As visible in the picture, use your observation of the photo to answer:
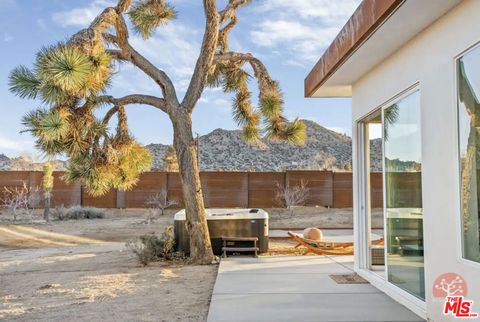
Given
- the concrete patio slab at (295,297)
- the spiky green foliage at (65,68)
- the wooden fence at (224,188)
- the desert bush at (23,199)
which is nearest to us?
Result: the concrete patio slab at (295,297)

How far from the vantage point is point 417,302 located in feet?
16.4

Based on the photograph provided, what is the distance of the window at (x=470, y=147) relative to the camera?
3.86m

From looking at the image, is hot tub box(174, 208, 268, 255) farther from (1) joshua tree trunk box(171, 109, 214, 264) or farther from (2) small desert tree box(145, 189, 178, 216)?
(2) small desert tree box(145, 189, 178, 216)

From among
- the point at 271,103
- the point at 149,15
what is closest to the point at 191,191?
the point at 271,103

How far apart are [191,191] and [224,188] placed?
1358 centimetres

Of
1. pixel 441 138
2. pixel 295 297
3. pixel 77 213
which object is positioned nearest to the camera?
pixel 441 138

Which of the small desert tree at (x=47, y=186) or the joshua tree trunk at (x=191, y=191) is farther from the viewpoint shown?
the small desert tree at (x=47, y=186)

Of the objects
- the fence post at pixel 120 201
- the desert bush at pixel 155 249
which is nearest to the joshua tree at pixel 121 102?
the desert bush at pixel 155 249

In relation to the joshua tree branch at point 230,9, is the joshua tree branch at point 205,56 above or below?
below

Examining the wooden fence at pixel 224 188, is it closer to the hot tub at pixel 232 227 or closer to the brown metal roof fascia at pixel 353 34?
the hot tub at pixel 232 227

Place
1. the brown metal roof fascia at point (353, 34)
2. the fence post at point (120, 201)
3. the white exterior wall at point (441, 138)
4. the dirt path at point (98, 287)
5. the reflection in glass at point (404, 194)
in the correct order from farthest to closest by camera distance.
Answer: the fence post at point (120, 201) < the dirt path at point (98, 287) < the reflection in glass at point (404, 194) < the brown metal roof fascia at point (353, 34) < the white exterior wall at point (441, 138)

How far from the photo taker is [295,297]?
5.77m

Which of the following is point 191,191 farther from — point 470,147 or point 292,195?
point 292,195

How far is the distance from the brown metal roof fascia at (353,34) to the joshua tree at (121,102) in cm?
256
